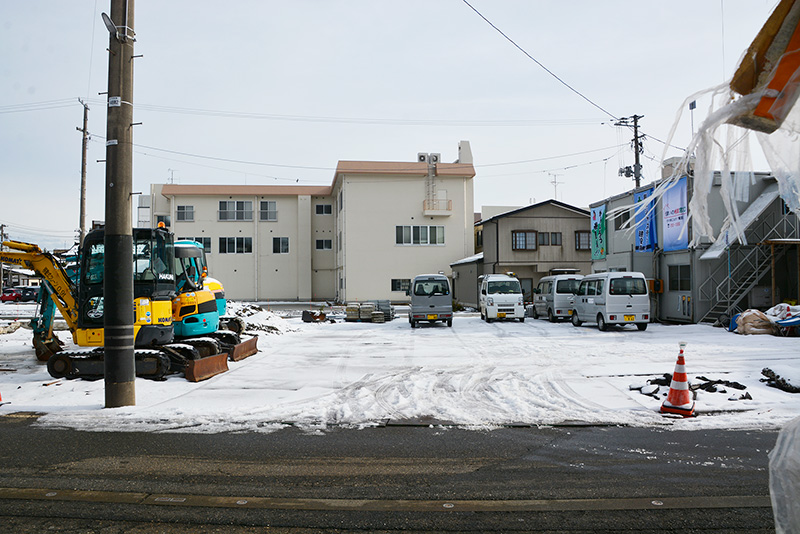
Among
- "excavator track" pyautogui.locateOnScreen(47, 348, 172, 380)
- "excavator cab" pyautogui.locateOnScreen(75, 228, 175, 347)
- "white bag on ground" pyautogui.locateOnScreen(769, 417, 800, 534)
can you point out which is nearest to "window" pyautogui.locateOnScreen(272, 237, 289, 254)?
"excavator cab" pyautogui.locateOnScreen(75, 228, 175, 347)

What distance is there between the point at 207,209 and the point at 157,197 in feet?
15.5

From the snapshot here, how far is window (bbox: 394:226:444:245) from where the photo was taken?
3975 centimetres

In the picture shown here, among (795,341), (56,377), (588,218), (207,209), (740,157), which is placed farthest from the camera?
(207,209)

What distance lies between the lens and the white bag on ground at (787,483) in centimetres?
228

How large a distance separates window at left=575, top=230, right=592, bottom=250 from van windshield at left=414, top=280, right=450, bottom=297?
1604cm

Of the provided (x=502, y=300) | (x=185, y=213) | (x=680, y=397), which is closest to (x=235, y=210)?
(x=185, y=213)

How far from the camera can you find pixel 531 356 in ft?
44.9

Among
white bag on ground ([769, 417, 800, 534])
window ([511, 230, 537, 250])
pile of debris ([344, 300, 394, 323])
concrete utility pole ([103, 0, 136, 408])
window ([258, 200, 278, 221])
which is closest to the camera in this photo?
white bag on ground ([769, 417, 800, 534])

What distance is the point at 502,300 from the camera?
80.4ft

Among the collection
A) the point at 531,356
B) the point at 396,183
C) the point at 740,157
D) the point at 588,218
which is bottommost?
the point at 531,356

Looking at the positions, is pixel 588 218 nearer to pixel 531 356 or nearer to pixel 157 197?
pixel 531 356

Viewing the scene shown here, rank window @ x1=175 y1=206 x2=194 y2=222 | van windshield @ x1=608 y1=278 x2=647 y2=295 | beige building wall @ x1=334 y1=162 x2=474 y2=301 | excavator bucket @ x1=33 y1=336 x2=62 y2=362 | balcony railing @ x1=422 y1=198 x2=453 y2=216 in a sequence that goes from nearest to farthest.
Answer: excavator bucket @ x1=33 y1=336 x2=62 y2=362 → van windshield @ x1=608 y1=278 x2=647 y2=295 → beige building wall @ x1=334 y1=162 x2=474 y2=301 → balcony railing @ x1=422 y1=198 x2=453 y2=216 → window @ x1=175 y1=206 x2=194 y2=222

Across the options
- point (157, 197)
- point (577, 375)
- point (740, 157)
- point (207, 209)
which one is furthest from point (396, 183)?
point (740, 157)

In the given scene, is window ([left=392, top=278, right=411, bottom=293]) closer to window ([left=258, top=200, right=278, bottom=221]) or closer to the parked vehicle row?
window ([left=258, top=200, right=278, bottom=221])
